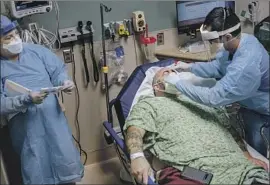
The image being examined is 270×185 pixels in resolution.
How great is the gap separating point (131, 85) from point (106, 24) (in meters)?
0.59

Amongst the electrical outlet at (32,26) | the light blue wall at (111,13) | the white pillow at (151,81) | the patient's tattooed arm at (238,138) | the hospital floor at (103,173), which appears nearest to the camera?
the patient's tattooed arm at (238,138)

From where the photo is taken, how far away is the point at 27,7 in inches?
67.7

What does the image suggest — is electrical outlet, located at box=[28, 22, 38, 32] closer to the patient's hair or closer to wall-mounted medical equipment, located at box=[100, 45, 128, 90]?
wall-mounted medical equipment, located at box=[100, 45, 128, 90]

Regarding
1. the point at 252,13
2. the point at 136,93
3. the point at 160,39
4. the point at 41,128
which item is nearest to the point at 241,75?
the point at 252,13

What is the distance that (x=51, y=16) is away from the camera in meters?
1.96

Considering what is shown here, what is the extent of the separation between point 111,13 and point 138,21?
0.17 metres

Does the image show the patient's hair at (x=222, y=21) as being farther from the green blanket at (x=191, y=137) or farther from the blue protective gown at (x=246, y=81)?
the green blanket at (x=191, y=137)

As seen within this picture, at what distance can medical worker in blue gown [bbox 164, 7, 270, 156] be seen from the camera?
47.3 inches

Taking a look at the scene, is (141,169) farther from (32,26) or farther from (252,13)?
(32,26)

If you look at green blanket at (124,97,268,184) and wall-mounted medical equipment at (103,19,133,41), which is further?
wall-mounted medical equipment at (103,19,133,41)

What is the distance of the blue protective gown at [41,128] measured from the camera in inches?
61.5

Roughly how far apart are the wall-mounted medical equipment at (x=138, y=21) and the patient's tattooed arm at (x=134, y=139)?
0.91m

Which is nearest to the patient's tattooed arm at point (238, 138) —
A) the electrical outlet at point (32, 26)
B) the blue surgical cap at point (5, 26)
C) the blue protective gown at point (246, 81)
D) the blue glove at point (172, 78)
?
the blue protective gown at point (246, 81)

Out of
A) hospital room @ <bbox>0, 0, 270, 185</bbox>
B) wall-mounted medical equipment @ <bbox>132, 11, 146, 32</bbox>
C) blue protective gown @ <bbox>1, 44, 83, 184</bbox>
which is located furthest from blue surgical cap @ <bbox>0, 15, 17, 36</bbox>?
wall-mounted medical equipment @ <bbox>132, 11, 146, 32</bbox>
